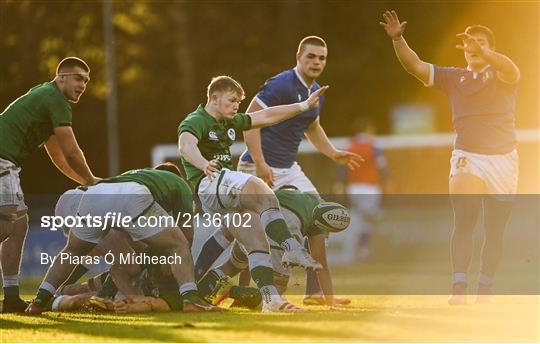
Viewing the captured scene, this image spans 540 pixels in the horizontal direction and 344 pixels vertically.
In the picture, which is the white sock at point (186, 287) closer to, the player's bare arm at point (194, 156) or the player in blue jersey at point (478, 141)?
the player's bare arm at point (194, 156)

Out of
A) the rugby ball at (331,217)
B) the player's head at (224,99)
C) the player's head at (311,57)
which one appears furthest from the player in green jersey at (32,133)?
the player's head at (311,57)

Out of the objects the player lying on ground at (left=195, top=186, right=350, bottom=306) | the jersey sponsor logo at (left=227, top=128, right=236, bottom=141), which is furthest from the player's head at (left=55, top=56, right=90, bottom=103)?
the player lying on ground at (left=195, top=186, right=350, bottom=306)

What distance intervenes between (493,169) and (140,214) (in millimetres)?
2653

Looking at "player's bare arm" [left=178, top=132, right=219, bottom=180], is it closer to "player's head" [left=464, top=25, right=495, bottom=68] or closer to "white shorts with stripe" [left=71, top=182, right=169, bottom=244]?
"white shorts with stripe" [left=71, top=182, right=169, bottom=244]

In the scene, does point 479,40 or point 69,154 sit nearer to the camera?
point 69,154

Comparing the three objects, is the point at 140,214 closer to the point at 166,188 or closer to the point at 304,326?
the point at 166,188

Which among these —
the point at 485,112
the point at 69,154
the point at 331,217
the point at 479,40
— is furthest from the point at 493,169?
the point at 69,154

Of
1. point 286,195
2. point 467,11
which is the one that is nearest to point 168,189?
point 286,195

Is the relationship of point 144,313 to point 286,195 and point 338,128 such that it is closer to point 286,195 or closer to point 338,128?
point 286,195

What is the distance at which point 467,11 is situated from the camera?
12070 mm

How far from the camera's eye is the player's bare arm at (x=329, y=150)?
1038 cm

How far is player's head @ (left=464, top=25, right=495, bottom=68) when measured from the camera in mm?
9430

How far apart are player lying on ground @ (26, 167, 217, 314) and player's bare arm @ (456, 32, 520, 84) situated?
89.1 inches

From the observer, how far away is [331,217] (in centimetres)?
945
